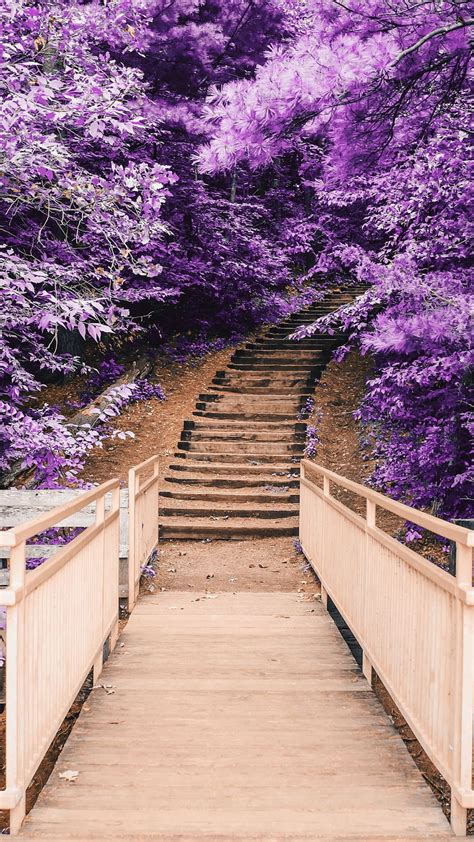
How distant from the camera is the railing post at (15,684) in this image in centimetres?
225

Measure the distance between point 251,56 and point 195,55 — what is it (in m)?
1.95

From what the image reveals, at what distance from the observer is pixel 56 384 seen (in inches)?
577

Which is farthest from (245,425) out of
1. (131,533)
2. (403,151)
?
(131,533)

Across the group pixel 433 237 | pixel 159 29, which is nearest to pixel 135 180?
pixel 433 237

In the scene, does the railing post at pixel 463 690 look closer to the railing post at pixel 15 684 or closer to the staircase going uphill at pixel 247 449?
the railing post at pixel 15 684

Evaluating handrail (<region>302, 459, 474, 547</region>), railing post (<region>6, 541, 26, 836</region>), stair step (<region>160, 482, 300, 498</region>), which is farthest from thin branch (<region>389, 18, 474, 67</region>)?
stair step (<region>160, 482, 300, 498</region>)

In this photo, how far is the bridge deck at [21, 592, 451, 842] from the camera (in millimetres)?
2420

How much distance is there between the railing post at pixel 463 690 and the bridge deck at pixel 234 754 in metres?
0.23

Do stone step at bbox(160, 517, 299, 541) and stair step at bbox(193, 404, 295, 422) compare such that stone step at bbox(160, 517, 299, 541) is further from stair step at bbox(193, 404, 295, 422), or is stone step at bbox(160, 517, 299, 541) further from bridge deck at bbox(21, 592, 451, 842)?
bridge deck at bbox(21, 592, 451, 842)

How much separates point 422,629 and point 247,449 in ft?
29.0

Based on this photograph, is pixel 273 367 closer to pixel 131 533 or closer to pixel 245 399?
pixel 245 399

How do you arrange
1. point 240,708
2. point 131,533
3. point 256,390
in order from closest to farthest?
point 240,708
point 131,533
point 256,390

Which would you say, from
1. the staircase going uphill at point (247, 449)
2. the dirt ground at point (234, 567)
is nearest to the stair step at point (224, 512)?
the staircase going uphill at point (247, 449)

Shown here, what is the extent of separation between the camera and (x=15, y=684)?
225cm
